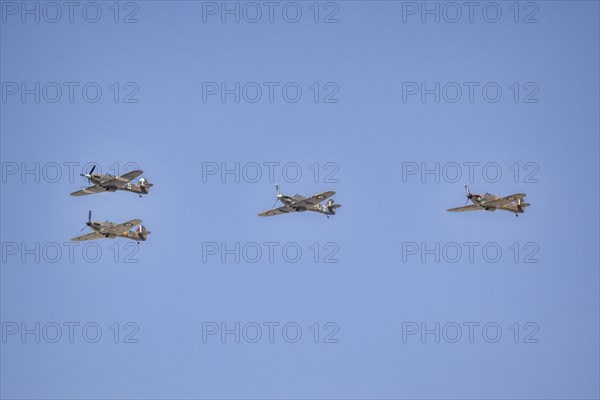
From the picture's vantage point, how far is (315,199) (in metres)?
103

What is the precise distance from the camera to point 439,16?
114 meters

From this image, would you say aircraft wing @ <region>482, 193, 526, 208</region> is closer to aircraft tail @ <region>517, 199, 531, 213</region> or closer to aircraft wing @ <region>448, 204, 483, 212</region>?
aircraft wing @ <region>448, 204, 483, 212</region>

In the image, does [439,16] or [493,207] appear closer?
[493,207]

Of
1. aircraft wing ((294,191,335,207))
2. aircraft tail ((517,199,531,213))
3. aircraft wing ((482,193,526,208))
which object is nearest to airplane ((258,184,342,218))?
aircraft wing ((294,191,335,207))

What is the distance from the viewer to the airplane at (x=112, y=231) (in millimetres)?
102250

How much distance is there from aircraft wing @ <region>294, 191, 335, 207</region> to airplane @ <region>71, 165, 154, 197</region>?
11.8 m

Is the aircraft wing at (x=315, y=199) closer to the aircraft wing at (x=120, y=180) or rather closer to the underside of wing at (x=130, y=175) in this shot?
the underside of wing at (x=130, y=175)

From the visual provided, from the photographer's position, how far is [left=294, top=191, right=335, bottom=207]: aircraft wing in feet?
334

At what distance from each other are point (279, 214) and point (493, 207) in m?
16.9

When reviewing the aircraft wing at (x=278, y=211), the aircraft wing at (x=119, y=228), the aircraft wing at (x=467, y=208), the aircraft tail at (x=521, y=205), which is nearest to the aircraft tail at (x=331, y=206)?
the aircraft wing at (x=278, y=211)

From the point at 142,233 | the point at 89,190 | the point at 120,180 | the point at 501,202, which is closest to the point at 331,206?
the point at 501,202

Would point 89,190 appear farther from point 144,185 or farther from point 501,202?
point 501,202

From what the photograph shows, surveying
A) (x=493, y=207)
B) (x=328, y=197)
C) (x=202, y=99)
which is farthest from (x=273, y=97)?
(x=493, y=207)

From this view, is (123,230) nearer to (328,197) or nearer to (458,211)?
(328,197)
